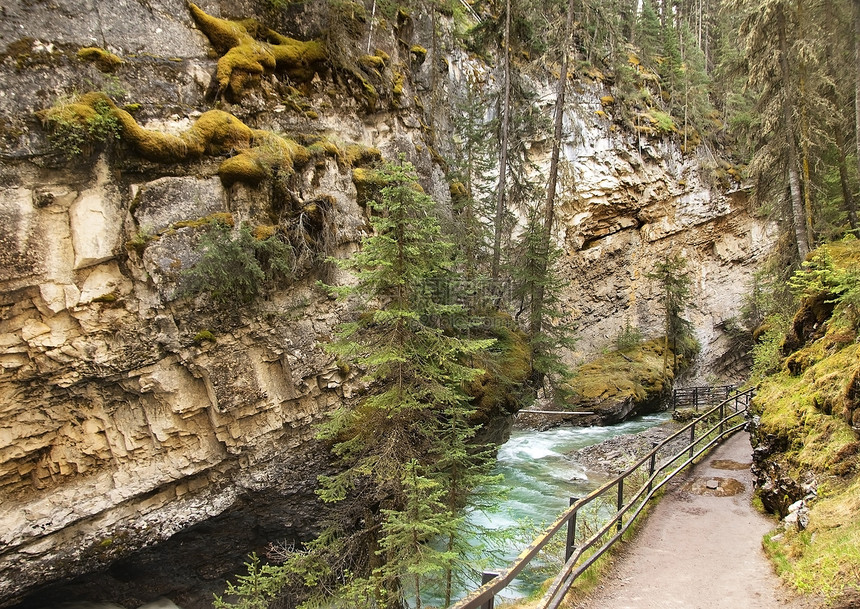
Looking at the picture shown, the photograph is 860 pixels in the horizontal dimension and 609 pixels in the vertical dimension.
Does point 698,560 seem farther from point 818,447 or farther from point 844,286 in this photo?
point 844,286

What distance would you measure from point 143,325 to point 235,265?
1893 mm

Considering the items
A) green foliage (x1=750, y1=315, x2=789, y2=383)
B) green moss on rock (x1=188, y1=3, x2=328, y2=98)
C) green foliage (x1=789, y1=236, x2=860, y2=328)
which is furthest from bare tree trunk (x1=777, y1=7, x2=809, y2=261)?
green moss on rock (x1=188, y1=3, x2=328, y2=98)

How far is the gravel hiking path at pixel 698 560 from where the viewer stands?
527cm

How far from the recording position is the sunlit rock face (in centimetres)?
711

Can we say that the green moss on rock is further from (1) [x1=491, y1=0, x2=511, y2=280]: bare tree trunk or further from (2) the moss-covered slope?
(2) the moss-covered slope

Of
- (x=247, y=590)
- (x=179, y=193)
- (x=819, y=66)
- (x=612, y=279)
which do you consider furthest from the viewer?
(x=612, y=279)

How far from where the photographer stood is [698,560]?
644 centimetres

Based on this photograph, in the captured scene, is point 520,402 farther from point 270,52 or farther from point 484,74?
point 484,74

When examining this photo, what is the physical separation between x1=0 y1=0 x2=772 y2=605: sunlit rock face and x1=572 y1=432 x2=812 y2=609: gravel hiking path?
6.10 m

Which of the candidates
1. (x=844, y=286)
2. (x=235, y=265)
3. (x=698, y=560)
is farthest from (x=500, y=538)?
(x=844, y=286)

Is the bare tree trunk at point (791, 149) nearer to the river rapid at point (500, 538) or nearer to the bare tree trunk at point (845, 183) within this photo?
the bare tree trunk at point (845, 183)

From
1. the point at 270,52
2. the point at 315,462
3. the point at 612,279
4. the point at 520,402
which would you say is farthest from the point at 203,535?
the point at 612,279

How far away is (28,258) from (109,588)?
6638 millimetres

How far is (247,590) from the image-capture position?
6.70m
